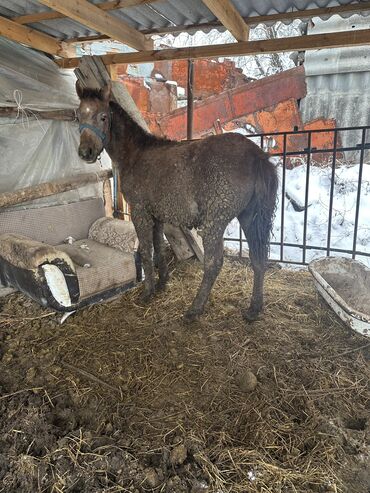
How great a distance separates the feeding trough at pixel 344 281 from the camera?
10.3 feet

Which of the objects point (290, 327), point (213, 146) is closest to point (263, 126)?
point (213, 146)

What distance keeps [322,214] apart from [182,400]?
5561 millimetres

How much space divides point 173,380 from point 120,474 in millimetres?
827

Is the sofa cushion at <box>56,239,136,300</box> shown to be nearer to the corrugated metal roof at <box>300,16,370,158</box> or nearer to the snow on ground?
the snow on ground

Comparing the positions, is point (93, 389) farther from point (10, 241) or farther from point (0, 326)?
point (10, 241)

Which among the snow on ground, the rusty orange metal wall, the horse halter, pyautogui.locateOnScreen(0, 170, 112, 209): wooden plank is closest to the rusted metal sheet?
the rusty orange metal wall

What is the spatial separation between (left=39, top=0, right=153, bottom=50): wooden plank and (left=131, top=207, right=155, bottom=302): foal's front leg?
6.15ft

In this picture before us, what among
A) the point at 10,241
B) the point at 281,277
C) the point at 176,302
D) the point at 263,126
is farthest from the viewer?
the point at 263,126

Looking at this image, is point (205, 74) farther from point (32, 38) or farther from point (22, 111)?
point (22, 111)

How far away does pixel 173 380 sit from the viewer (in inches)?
100

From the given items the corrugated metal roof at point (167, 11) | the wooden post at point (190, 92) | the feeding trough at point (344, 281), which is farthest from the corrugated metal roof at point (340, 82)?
the feeding trough at point (344, 281)

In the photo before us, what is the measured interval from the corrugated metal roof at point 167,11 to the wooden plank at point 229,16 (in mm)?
87

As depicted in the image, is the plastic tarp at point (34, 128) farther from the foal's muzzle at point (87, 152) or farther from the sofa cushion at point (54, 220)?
the foal's muzzle at point (87, 152)

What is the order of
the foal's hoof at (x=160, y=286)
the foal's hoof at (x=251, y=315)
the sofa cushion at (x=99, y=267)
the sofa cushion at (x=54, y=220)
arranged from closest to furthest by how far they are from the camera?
the foal's hoof at (x=251, y=315), the sofa cushion at (x=99, y=267), the sofa cushion at (x=54, y=220), the foal's hoof at (x=160, y=286)
